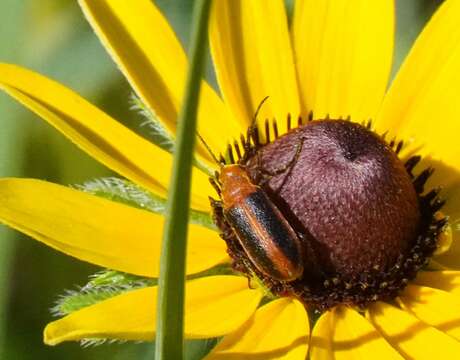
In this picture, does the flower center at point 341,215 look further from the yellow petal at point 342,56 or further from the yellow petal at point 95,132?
the yellow petal at point 342,56

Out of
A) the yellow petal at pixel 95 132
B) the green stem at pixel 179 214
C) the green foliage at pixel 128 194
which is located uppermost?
the yellow petal at pixel 95 132

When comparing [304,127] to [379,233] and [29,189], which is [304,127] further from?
[29,189]

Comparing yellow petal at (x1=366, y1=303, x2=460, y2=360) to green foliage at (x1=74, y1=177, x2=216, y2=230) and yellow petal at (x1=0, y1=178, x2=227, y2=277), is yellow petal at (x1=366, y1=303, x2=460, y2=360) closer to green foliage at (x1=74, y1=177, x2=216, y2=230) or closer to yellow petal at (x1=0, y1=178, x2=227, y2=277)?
yellow petal at (x1=0, y1=178, x2=227, y2=277)

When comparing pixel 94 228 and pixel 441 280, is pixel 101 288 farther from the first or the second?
pixel 441 280

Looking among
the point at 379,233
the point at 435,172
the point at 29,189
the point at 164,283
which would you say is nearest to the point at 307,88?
the point at 435,172

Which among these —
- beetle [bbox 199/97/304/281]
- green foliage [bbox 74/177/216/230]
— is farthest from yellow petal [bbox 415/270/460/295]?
green foliage [bbox 74/177/216/230]

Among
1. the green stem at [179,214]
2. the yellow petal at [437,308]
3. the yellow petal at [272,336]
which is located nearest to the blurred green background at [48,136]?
the yellow petal at [272,336]
